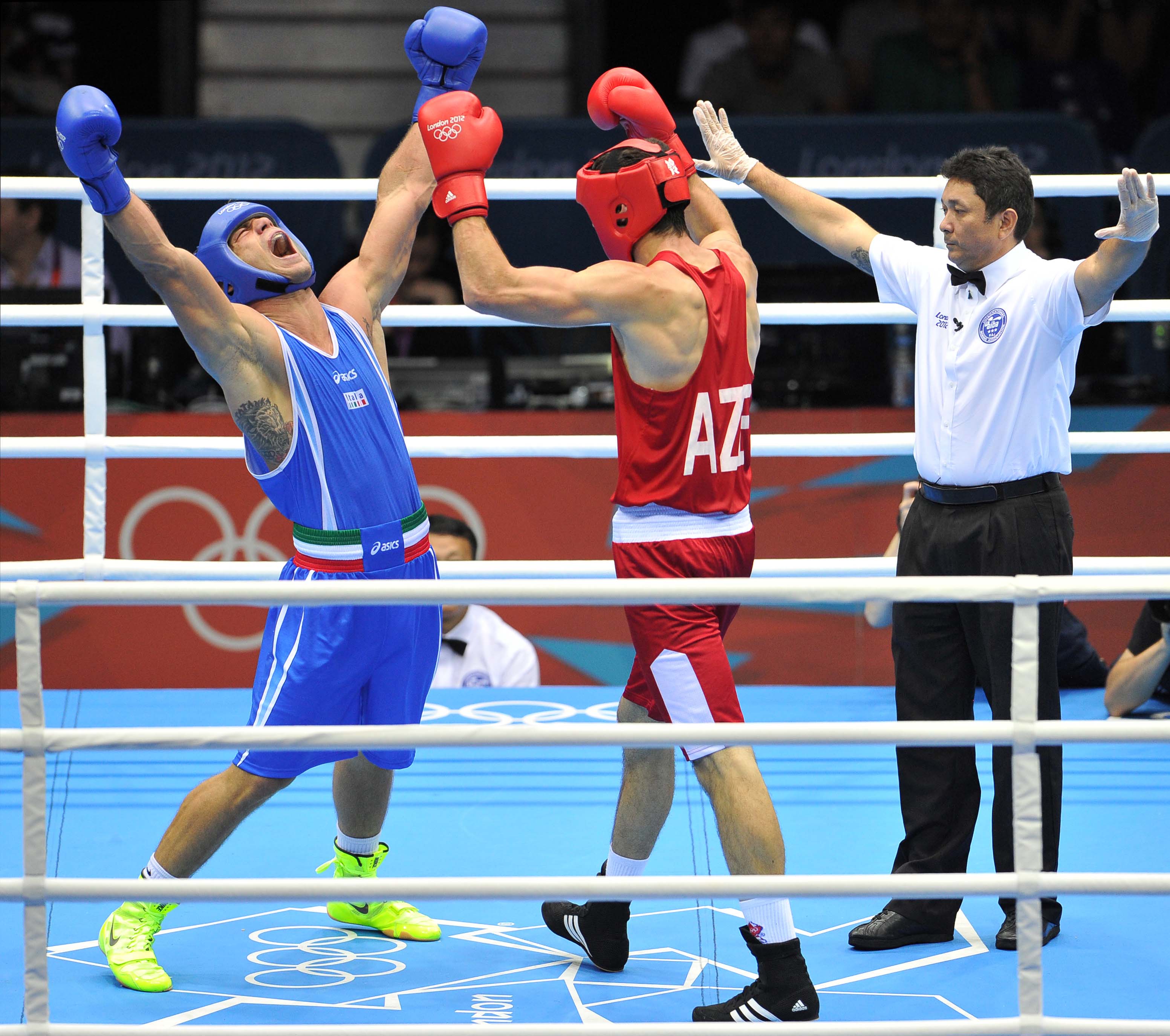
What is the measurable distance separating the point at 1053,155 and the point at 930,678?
4093 millimetres

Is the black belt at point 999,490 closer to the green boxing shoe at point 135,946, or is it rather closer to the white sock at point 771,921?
the white sock at point 771,921

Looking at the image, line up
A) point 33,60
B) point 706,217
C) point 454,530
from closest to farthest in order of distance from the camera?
point 706,217
point 454,530
point 33,60

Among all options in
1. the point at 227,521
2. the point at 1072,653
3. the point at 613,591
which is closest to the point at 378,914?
the point at 613,591

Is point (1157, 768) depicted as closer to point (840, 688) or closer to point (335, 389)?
point (840, 688)

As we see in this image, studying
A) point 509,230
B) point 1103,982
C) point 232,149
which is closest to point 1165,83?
point 509,230

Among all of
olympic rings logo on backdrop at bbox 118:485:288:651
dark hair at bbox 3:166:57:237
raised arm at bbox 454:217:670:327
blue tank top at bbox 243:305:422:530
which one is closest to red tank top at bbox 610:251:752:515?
raised arm at bbox 454:217:670:327

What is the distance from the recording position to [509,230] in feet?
20.7

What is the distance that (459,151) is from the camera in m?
2.54

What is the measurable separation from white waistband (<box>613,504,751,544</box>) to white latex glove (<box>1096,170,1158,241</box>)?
934 millimetres

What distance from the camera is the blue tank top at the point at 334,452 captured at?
2752mm

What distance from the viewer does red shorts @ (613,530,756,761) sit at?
254 cm

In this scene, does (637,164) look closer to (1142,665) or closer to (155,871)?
(155,871)

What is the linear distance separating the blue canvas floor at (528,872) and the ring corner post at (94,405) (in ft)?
1.75

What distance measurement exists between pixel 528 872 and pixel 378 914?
1.13 ft
